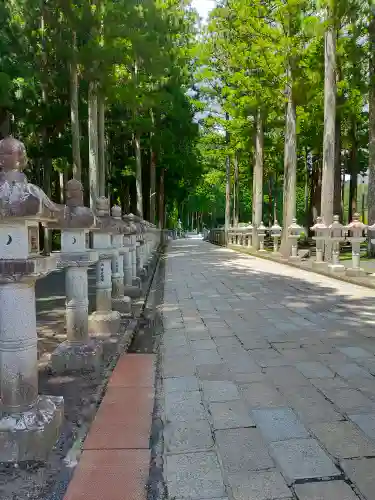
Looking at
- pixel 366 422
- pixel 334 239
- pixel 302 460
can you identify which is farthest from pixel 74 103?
pixel 302 460

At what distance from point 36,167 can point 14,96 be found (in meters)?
6.35

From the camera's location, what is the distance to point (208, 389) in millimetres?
3918

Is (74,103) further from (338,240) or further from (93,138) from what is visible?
(338,240)

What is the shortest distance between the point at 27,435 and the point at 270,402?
1.86m

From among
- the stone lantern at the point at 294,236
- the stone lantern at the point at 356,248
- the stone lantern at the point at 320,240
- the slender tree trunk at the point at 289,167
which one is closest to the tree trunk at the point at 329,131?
the stone lantern at the point at 320,240

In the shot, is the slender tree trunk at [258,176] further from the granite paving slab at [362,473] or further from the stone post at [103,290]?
the granite paving slab at [362,473]

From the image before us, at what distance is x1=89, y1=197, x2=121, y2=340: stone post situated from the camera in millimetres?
5574

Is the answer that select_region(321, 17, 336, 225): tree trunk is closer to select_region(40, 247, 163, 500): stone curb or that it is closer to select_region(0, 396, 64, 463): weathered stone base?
select_region(40, 247, 163, 500): stone curb

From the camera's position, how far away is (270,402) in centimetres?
362

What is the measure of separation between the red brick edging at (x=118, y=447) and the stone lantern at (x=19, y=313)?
317 millimetres

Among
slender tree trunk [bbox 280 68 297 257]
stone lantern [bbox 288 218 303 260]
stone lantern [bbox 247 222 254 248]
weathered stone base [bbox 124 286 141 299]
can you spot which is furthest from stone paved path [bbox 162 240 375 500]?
stone lantern [bbox 247 222 254 248]

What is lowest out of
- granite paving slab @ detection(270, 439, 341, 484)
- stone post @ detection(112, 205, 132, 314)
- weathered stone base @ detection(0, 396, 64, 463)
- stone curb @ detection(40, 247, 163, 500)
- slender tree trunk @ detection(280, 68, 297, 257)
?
granite paving slab @ detection(270, 439, 341, 484)

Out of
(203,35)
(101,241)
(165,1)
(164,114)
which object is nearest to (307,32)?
(165,1)

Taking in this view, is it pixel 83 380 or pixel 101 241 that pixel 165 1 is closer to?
pixel 101 241
